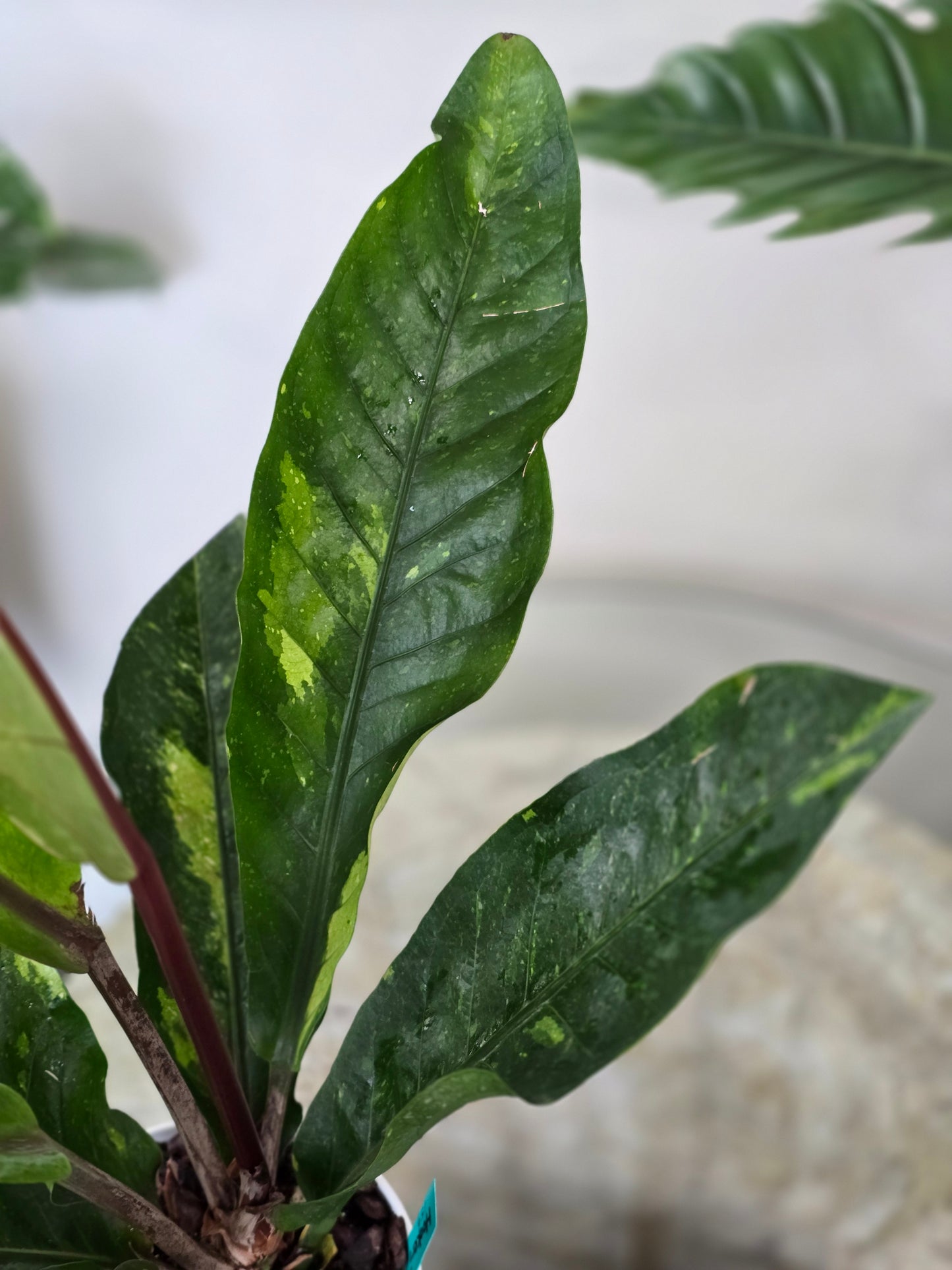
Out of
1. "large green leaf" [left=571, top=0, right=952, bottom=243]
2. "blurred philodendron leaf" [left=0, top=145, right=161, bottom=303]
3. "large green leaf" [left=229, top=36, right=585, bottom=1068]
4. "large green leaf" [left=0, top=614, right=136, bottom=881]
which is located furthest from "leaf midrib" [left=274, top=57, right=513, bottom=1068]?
"blurred philodendron leaf" [left=0, top=145, right=161, bottom=303]

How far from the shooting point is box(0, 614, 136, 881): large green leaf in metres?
0.19

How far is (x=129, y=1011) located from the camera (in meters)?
0.31

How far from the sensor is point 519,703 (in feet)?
3.87

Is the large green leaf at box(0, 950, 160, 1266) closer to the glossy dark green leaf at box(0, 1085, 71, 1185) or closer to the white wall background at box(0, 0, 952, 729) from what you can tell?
the glossy dark green leaf at box(0, 1085, 71, 1185)

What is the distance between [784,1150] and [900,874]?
0.23m

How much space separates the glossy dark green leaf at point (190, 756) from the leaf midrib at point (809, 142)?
482mm

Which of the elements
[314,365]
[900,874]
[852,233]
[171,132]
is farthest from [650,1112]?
[171,132]

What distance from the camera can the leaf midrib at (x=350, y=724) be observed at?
32 cm

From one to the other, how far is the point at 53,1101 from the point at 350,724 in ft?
0.44

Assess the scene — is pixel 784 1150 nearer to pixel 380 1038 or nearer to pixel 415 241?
pixel 380 1038

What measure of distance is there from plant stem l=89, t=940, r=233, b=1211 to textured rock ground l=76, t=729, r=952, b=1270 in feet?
0.61

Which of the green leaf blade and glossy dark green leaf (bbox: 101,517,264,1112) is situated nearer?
glossy dark green leaf (bbox: 101,517,264,1112)

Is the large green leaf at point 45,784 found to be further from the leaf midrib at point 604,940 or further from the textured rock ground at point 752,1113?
the textured rock ground at point 752,1113

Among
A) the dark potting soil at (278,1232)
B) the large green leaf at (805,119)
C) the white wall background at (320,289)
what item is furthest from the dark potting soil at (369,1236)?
the white wall background at (320,289)
